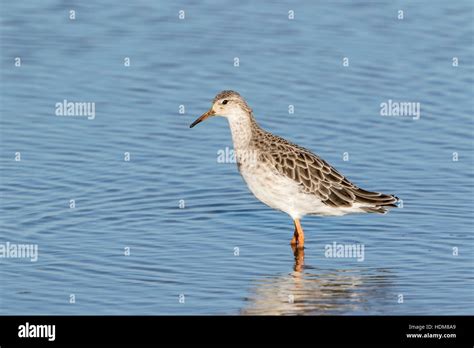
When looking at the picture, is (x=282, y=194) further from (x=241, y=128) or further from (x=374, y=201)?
(x=374, y=201)

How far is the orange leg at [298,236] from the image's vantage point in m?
20.0

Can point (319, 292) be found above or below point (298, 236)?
below

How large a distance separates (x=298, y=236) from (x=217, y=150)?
159 inches

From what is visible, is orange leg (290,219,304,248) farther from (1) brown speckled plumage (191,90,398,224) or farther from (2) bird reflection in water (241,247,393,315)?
(2) bird reflection in water (241,247,393,315)

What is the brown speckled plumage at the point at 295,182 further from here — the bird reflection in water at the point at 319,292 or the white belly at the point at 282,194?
the bird reflection in water at the point at 319,292

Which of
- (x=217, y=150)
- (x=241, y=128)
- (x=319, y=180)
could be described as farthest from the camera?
(x=217, y=150)

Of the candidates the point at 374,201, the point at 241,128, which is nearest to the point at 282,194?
the point at 241,128

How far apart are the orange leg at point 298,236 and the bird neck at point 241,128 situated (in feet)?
4.90

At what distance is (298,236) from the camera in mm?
20125

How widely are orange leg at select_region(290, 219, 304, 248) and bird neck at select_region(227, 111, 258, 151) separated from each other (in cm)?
149

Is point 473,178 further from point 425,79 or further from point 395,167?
point 425,79

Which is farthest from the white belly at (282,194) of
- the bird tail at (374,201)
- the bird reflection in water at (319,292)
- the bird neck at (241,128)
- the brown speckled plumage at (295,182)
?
the bird reflection in water at (319,292)

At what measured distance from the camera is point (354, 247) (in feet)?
65.3

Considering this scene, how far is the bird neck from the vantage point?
20.5 m
